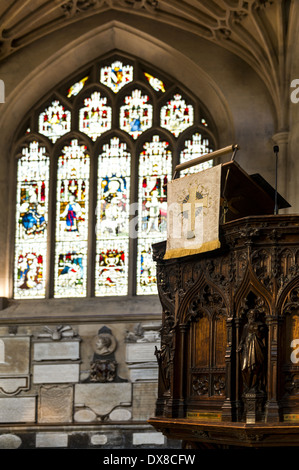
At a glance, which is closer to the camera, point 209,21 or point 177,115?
point 209,21

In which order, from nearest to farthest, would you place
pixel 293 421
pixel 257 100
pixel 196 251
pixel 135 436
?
pixel 293 421, pixel 196 251, pixel 135 436, pixel 257 100

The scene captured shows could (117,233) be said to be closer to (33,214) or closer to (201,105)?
(33,214)

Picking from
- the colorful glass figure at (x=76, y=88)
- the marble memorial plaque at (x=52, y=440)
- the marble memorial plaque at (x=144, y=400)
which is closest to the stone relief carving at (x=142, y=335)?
the marble memorial plaque at (x=144, y=400)

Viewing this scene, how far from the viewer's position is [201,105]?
51.0ft

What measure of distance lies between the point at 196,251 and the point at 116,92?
7718 mm

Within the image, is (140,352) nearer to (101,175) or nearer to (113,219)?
(113,219)

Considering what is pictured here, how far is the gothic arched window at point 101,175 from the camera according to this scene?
15.1 meters

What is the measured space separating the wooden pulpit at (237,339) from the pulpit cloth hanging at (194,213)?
0.12 meters

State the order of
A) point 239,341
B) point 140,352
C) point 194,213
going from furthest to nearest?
point 140,352, point 194,213, point 239,341

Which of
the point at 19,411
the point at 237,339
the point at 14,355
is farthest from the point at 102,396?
the point at 237,339

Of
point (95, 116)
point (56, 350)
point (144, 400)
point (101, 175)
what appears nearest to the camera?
point (144, 400)

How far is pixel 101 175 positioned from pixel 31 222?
4.67ft

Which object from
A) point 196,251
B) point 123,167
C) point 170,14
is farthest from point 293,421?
point 170,14

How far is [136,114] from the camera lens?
15828mm
